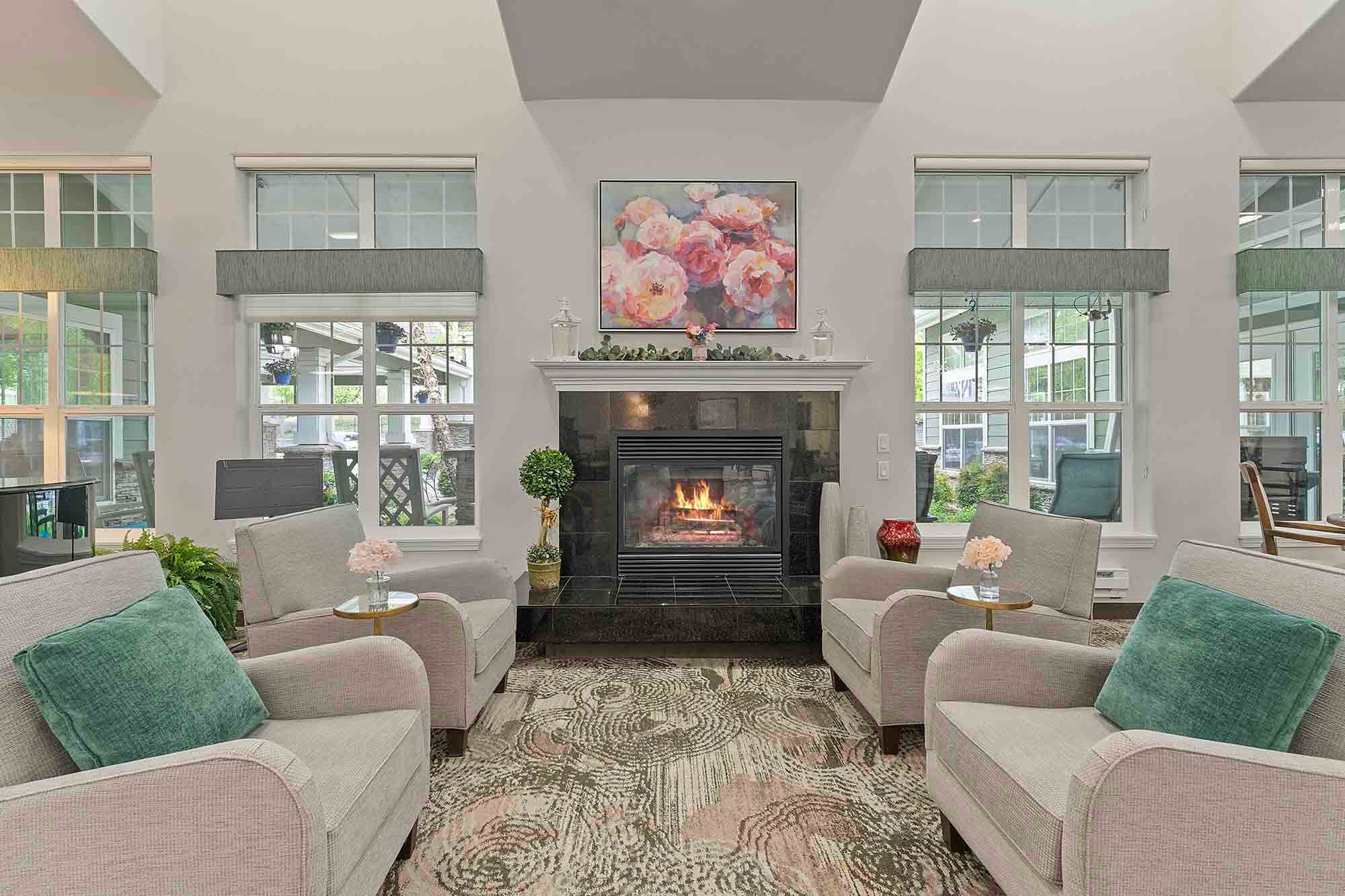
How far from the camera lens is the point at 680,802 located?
2008 millimetres

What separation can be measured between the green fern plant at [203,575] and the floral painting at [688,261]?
242 centimetres

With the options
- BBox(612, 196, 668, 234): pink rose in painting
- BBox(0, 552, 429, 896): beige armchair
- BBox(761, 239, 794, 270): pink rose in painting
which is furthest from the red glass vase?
BBox(0, 552, 429, 896): beige armchair

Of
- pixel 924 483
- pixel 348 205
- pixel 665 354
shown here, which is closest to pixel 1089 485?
pixel 924 483

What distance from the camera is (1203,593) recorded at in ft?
4.98

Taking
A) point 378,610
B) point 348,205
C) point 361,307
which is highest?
point 348,205

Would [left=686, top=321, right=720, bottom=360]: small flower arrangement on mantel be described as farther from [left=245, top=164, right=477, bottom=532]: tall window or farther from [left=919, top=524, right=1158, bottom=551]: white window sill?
[left=919, top=524, right=1158, bottom=551]: white window sill

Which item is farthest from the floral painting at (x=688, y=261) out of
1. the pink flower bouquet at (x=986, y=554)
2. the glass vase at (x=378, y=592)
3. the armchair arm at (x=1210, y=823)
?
the armchair arm at (x=1210, y=823)

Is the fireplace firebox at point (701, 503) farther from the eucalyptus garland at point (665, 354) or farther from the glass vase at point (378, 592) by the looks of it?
the glass vase at point (378, 592)

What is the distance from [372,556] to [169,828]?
1138mm

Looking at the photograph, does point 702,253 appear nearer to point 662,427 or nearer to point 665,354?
point 665,354

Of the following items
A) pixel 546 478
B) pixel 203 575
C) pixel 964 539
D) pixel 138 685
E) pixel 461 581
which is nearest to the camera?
pixel 138 685

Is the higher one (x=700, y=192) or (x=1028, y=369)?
(x=700, y=192)

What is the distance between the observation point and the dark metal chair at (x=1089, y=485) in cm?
413

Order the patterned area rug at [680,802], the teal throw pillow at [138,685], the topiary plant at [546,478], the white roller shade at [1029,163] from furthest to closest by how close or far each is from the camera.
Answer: the white roller shade at [1029,163], the topiary plant at [546,478], the patterned area rug at [680,802], the teal throw pillow at [138,685]
